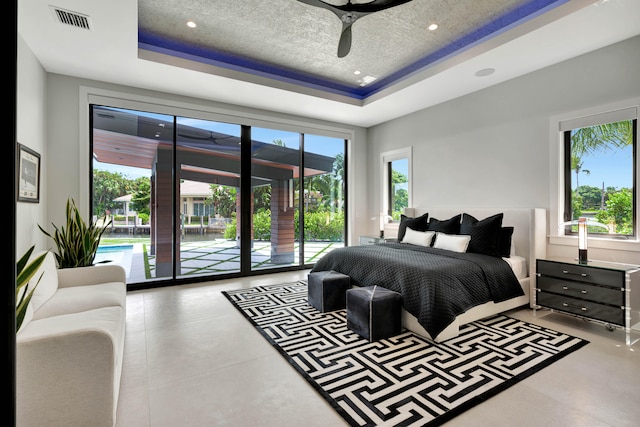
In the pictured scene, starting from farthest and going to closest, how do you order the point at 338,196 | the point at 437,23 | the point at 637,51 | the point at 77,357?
the point at 338,196 → the point at 437,23 → the point at 637,51 → the point at 77,357

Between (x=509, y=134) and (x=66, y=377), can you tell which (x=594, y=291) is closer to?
(x=509, y=134)

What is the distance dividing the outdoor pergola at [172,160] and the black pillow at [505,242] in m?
3.49

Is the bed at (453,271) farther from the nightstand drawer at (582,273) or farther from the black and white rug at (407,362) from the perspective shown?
the nightstand drawer at (582,273)

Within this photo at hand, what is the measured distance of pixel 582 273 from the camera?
2986 mm

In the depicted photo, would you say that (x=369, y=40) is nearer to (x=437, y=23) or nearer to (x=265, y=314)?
(x=437, y=23)

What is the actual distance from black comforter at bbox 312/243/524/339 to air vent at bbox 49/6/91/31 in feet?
11.3

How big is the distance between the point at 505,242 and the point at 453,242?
578 mm

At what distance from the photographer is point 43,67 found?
12.3ft

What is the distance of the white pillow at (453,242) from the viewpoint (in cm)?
384

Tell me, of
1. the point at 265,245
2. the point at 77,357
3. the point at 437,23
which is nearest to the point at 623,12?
the point at 437,23

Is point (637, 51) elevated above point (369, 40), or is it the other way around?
point (369, 40)

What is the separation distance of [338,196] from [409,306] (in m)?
3.86

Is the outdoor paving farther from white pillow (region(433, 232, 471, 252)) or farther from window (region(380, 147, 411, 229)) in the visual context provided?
white pillow (region(433, 232, 471, 252))

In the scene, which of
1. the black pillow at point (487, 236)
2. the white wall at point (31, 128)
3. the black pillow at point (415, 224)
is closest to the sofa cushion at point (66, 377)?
the white wall at point (31, 128)
